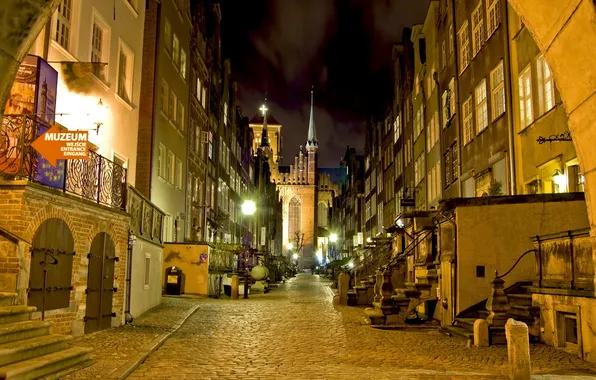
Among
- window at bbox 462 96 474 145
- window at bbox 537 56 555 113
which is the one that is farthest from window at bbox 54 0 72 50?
window at bbox 462 96 474 145

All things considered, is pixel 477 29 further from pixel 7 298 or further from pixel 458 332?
pixel 7 298

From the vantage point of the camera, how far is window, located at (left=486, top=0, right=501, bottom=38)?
20.6 metres

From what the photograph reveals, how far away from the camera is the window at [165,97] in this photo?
92.0 ft

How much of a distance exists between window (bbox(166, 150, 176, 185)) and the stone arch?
26.1m

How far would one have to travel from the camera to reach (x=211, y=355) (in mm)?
11023

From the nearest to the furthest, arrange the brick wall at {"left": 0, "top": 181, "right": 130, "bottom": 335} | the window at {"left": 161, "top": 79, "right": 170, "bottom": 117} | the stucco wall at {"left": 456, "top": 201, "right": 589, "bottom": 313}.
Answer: the brick wall at {"left": 0, "top": 181, "right": 130, "bottom": 335} < the stucco wall at {"left": 456, "top": 201, "right": 589, "bottom": 313} < the window at {"left": 161, "top": 79, "right": 170, "bottom": 117}

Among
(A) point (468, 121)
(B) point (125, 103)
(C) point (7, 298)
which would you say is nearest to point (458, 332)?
(C) point (7, 298)

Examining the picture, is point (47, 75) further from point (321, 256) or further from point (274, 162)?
point (321, 256)

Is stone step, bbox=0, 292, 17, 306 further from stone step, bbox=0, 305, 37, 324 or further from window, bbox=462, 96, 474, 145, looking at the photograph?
window, bbox=462, 96, 474, 145

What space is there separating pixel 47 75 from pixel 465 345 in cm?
1173

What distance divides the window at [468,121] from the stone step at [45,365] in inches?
717

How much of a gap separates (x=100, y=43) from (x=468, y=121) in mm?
14492

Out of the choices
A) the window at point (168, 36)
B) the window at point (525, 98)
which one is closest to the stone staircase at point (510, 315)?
the window at point (525, 98)

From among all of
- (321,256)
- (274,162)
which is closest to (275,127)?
(274,162)
